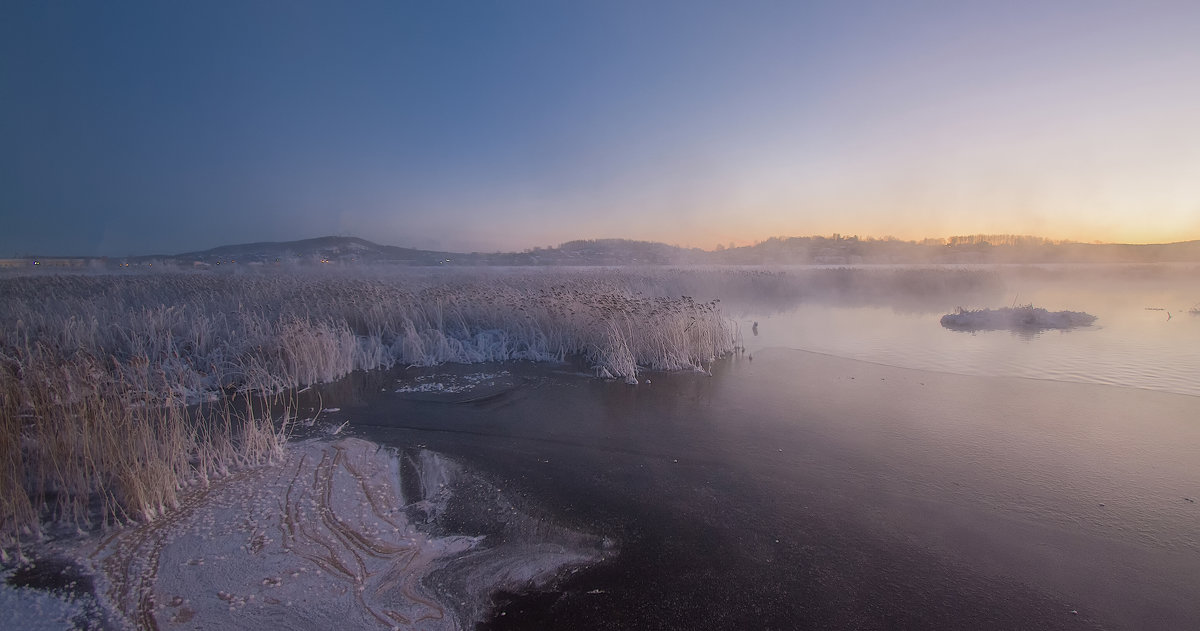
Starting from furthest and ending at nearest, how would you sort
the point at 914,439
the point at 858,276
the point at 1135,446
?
the point at 858,276, the point at 914,439, the point at 1135,446

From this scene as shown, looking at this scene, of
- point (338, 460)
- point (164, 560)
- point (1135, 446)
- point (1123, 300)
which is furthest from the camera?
point (1123, 300)

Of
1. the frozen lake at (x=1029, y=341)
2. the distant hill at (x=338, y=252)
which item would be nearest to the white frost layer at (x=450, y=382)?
the frozen lake at (x=1029, y=341)

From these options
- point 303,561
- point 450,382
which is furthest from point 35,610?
point 450,382

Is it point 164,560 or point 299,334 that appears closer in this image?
point 164,560

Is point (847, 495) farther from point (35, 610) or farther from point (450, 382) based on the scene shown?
point (450, 382)

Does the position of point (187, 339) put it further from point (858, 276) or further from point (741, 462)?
point (858, 276)

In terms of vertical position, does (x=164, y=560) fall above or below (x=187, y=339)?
below

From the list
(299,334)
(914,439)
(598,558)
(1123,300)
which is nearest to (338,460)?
(598,558)
